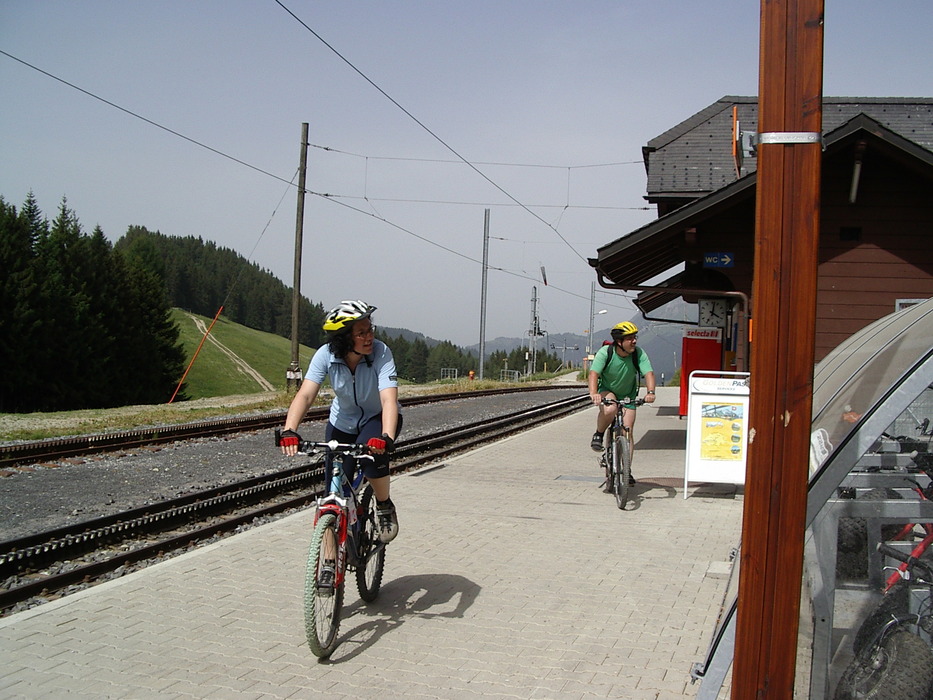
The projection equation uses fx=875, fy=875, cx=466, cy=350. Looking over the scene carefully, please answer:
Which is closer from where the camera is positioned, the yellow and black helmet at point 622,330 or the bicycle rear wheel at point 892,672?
the bicycle rear wheel at point 892,672

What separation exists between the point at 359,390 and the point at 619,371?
4593 mm

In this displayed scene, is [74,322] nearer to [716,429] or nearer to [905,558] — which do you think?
[716,429]

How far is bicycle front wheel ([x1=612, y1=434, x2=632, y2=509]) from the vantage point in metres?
8.81

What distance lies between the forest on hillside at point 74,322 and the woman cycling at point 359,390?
127ft

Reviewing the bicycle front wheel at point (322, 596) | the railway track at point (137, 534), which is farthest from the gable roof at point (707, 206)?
the bicycle front wheel at point (322, 596)

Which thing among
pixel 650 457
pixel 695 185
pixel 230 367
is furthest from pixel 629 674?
pixel 230 367

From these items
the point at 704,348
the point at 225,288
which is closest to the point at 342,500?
the point at 704,348

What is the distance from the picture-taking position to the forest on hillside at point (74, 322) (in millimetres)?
42219

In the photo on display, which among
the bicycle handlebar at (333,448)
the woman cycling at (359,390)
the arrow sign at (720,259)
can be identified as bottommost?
the bicycle handlebar at (333,448)

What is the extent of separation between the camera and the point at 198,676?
4.25 m

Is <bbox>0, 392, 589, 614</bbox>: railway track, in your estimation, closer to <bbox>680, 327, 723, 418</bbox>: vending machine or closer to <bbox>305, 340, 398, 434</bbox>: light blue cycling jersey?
<bbox>305, 340, 398, 434</bbox>: light blue cycling jersey

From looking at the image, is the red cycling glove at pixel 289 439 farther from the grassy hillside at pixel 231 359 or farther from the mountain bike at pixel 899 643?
the grassy hillside at pixel 231 359

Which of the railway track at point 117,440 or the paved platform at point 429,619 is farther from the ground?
the railway track at point 117,440

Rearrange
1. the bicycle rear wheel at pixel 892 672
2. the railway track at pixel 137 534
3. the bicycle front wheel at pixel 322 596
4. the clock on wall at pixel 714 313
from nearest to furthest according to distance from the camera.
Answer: the bicycle rear wheel at pixel 892 672 < the bicycle front wheel at pixel 322 596 < the railway track at pixel 137 534 < the clock on wall at pixel 714 313
